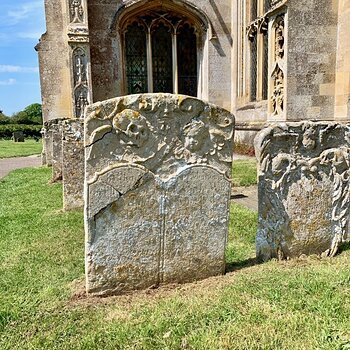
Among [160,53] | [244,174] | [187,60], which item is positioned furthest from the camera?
[187,60]

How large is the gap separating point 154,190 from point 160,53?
10.9 metres

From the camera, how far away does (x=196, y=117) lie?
8.89ft

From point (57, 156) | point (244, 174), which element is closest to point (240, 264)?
point (244, 174)

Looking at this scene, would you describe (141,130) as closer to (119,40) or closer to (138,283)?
(138,283)

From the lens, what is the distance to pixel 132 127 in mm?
2547

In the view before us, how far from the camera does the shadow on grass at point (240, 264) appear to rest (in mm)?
3086

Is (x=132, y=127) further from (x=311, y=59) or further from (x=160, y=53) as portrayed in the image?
(x=160, y=53)

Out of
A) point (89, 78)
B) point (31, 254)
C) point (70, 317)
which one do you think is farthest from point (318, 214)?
point (89, 78)

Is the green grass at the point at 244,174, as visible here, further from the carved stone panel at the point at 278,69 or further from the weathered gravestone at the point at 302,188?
the weathered gravestone at the point at 302,188

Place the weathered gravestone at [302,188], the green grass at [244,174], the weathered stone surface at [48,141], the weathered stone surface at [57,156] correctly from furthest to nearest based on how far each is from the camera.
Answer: the weathered stone surface at [48,141], the weathered stone surface at [57,156], the green grass at [244,174], the weathered gravestone at [302,188]

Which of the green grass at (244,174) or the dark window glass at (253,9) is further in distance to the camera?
the dark window glass at (253,9)

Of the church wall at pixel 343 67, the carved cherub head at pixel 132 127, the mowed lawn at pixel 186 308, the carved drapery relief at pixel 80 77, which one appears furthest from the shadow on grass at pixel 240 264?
the carved drapery relief at pixel 80 77

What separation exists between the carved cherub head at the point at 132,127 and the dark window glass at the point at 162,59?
1047cm

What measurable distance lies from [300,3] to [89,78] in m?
6.12
